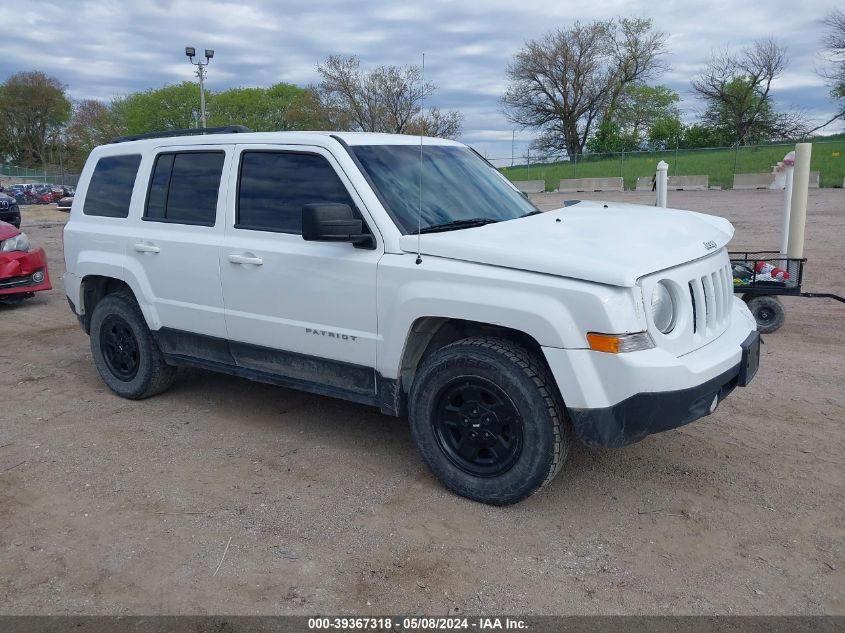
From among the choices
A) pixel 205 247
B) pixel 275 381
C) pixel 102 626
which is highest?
pixel 205 247

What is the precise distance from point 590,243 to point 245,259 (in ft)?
7.13

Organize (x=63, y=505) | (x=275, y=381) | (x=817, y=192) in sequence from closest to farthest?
(x=63, y=505) < (x=275, y=381) < (x=817, y=192)

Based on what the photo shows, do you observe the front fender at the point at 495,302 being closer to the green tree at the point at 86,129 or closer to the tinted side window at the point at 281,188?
the tinted side window at the point at 281,188

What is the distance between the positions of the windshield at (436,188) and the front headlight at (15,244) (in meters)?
6.97

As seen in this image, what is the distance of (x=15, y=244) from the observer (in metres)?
9.66

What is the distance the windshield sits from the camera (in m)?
4.38

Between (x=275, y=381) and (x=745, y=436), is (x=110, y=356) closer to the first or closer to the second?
(x=275, y=381)

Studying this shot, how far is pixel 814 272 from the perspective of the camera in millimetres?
10930

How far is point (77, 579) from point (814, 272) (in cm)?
1063

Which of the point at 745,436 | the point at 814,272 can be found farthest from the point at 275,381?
the point at 814,272

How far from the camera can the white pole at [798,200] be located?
743 cm

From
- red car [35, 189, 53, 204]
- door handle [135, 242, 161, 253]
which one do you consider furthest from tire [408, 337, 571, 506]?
red car [35, 189, 53, 204]

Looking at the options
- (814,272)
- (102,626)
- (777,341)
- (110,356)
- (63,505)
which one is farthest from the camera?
(814,272)

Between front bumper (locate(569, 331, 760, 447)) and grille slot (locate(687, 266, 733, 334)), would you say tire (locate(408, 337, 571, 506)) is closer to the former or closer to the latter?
front bumper (locate(569, 331, 760, 447))
